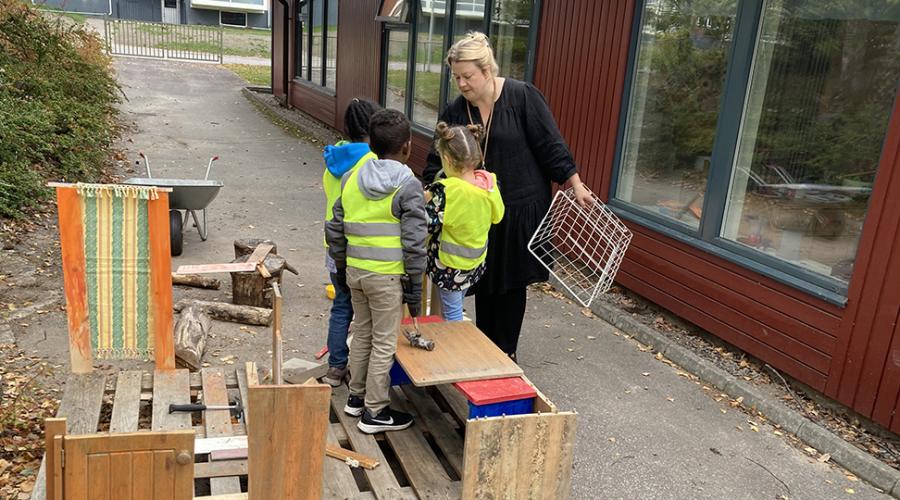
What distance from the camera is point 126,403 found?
358 centimetres

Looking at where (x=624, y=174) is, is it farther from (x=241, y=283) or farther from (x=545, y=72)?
(x=241, y=283)

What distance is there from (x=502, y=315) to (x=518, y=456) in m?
1.43

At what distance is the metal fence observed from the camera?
1166 inches

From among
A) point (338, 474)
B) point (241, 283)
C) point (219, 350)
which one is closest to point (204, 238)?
point (241, 283)

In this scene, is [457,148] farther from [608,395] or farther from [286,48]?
[286,48]

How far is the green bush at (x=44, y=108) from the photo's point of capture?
711 centimetres

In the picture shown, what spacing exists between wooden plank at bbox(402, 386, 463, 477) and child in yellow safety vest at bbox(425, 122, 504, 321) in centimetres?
61

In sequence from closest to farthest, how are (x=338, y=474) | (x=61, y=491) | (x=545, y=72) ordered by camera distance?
(x=61, y=491), (x=338, y=474), (x=545, y=72)

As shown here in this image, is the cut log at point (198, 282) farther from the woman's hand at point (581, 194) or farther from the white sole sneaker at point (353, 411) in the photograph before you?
the woman's hand at point (581, 194)

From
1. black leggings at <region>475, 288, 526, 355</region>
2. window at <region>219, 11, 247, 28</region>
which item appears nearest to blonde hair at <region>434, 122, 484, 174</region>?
black leggings at <region>475, 288, 526, 355</region>

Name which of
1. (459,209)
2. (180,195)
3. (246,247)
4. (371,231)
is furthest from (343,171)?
(180,195)

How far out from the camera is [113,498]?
2324 mm

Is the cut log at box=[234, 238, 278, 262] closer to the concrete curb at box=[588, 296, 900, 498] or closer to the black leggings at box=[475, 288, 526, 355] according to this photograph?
the black leggings at box=[475, 288, 526, 355]

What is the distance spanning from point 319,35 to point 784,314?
12628mm
